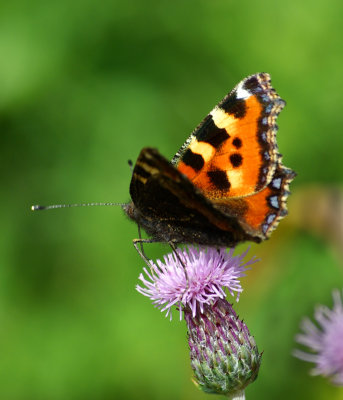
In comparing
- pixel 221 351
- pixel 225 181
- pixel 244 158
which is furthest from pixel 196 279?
pixel 244 158

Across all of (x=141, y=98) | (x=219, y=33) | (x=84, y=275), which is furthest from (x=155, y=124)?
(x=84, y=275)

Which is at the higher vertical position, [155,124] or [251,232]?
[155,124]

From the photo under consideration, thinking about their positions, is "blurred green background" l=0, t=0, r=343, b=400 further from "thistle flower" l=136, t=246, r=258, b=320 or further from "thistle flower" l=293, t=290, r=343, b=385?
"thistle flower" l=136, t=246, r=258, b=320

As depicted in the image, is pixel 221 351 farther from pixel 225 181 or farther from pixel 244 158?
pixel 244 158

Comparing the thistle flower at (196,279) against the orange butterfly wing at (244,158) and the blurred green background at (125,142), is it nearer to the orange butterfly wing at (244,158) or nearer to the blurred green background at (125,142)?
the orange butterfly wing at (244,158)

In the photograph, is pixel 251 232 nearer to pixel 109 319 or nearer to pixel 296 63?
pixel 109 319

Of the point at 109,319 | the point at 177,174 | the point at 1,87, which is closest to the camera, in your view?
the point at 177,174
